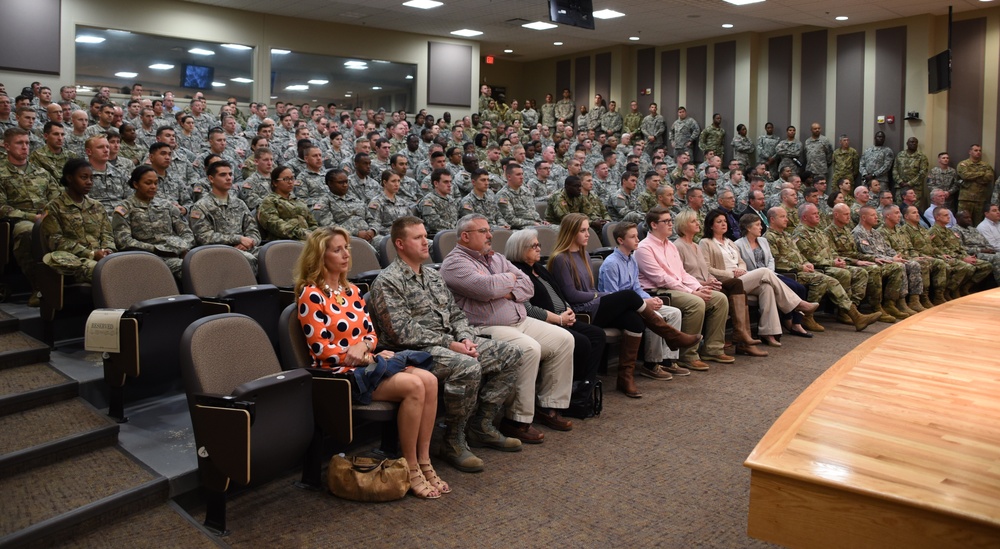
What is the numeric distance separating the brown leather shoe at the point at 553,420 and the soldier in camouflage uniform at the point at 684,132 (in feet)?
39.5

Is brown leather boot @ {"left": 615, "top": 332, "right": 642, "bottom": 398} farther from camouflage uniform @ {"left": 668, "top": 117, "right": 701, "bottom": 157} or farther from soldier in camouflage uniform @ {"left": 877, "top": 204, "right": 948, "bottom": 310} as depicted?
camouflage uniform @ {"left": 668, "top": 117, "right": 701, "bottom": 157}

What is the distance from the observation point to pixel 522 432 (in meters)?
3.65

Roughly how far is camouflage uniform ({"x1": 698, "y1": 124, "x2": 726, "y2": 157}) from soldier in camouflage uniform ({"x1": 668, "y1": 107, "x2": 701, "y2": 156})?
0.31 m

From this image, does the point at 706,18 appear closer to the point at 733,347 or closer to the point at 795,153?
the point at 795,153

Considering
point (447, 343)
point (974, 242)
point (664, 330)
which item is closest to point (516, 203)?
point (664, 330)

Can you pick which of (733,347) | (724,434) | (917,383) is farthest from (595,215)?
(917,383)

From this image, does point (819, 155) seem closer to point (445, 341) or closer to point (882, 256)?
point (882, 256)

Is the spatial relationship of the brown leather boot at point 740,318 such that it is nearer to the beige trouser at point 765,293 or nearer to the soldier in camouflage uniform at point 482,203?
the beige trouser at point 765,293

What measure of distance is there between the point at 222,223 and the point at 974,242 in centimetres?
844

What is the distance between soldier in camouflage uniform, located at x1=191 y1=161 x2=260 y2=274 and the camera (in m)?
4.87

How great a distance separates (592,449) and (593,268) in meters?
1.86

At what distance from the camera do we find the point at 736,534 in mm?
2652

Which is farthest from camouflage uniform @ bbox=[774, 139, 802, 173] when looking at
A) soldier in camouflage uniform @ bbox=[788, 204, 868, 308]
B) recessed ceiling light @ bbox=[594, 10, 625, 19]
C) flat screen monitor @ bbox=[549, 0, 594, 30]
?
soldier in camouflage uniform @ bbox=[788, 204, 868, 308]

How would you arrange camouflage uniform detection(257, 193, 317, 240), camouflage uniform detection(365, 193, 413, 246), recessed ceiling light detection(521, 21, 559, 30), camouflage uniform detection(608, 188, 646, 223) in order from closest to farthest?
camouflage uniform detection(257, 193, 317, 240) < camouflage uniform detection(365, 193, 413, 246) < camouflage uniform detection(608, 188, 646, 223) < recessed ceiling light detection(521, 21, 559, 30)
